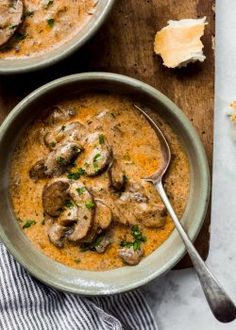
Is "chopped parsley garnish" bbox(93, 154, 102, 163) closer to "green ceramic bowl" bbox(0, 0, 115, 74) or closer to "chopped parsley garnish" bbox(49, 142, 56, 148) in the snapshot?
"chopped parsley garnish" bbox(49, 142, 56, 148)

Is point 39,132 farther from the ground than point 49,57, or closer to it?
closer to it

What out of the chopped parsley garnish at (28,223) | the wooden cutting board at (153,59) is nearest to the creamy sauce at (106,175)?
the chopped parsley garnish at (28,223)

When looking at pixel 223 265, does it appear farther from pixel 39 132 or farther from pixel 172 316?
pixel 39 132

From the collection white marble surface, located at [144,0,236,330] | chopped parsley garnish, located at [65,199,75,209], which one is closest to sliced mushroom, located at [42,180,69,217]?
chopped parsley garnish, located at [65,199,75,209]

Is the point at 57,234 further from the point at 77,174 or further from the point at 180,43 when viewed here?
the point at 180,43

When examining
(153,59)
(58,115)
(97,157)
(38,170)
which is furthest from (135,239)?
(153,59)

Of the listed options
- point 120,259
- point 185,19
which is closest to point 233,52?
point 185,19
